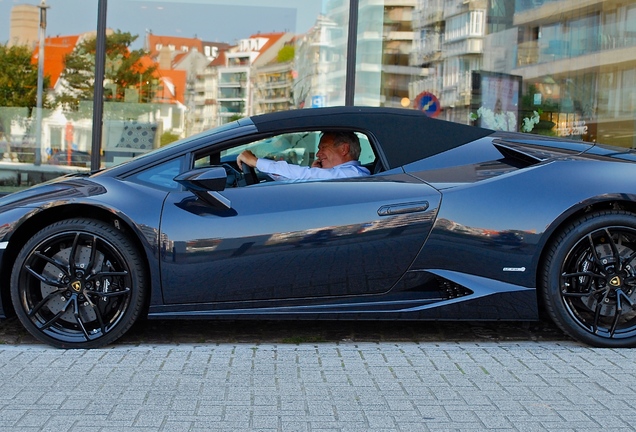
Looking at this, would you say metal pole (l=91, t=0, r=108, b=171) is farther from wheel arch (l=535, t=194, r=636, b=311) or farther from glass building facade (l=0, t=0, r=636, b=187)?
wheel arch (l=535, t=194, r=636, b=311)

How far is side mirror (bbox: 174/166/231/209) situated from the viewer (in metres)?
4.22

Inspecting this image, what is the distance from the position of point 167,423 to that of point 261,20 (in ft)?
21.7

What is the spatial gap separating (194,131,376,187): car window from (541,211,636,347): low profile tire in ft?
3.86

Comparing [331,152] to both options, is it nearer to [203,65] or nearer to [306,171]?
[306,171]

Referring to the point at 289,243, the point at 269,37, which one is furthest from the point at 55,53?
the point at 289,243

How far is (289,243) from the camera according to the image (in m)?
4.23

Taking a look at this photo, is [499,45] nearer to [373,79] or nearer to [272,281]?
[373,79]

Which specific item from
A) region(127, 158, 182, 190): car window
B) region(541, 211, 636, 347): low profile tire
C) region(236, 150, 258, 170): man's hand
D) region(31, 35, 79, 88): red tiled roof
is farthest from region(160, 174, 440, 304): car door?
region(31, 35, 79, 88): red tiled roof

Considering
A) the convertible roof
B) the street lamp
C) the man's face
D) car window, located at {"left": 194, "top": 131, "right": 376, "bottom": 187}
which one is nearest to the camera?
the convertible roof

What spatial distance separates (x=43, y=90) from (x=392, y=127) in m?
5.47

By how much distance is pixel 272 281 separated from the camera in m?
4.27


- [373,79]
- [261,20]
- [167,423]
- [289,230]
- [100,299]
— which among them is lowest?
[167,423]

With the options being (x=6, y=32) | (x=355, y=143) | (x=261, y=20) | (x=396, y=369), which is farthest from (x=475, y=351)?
(x=6, y=32)

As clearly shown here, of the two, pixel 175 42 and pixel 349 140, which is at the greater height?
pixel 175 42
